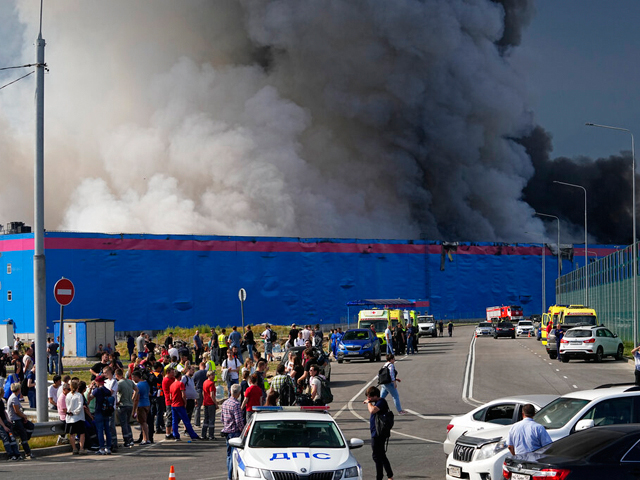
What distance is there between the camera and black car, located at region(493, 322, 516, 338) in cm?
6319

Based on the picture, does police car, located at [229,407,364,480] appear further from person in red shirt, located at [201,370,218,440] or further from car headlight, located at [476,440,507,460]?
person in red shirt, located at [201,370,218,440]

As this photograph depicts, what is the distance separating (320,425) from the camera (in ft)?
40.0

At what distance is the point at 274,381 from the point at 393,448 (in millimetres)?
3002

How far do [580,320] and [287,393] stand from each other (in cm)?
3001

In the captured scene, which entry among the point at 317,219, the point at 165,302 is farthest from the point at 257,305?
the point at 317,219

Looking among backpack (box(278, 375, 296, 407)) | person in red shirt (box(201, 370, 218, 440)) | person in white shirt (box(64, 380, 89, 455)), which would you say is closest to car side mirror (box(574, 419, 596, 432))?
backpack (box(278, 375, 296, 407))

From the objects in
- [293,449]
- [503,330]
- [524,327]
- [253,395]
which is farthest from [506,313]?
[293,449]

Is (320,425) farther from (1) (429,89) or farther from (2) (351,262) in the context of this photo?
(1) (429,89)

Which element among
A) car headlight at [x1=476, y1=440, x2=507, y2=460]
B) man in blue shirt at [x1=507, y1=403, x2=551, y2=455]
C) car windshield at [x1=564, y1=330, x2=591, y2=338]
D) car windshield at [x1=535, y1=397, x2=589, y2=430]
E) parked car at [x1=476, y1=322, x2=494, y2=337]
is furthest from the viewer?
parked car at [x1=476, y1=322, x2=494, y2=337]

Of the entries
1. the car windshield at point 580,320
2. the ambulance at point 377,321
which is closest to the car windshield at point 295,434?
the car windshield at point 580,320

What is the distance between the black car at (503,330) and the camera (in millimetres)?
63188

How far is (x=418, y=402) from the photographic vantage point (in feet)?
79.8

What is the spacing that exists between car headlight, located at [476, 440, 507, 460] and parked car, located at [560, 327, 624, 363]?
26716 mm

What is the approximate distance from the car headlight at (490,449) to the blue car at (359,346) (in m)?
28.5
